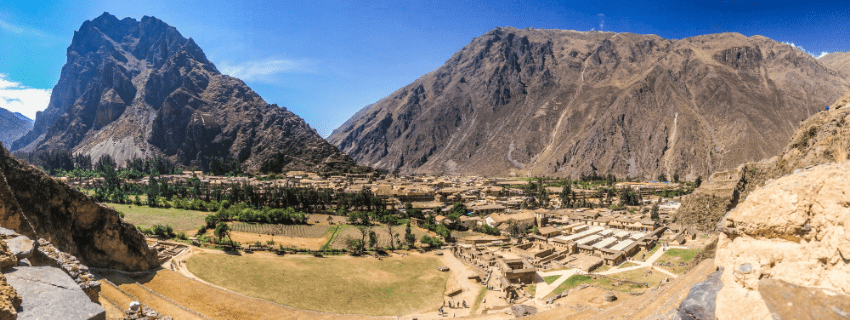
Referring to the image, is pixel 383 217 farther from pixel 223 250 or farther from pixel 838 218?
pixel 838 218

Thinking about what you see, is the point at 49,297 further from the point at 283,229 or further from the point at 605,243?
the point at 283,229

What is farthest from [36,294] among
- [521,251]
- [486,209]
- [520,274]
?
[486,209]

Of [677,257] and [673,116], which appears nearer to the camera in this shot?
[677,257]

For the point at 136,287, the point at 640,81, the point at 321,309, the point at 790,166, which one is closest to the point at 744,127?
the point at 640,81

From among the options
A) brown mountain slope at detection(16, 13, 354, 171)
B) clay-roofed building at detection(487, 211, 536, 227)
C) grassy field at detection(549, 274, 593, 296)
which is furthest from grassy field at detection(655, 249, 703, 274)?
brown mountain slope at detection(16, 13, 354, 171)

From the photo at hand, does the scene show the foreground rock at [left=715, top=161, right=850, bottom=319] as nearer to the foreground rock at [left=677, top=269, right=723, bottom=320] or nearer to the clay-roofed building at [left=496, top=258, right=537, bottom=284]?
the foreground rock at [left=677, top=269, right=723, bottom=320]

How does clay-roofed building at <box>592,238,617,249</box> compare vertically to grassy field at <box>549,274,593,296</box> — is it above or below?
above
